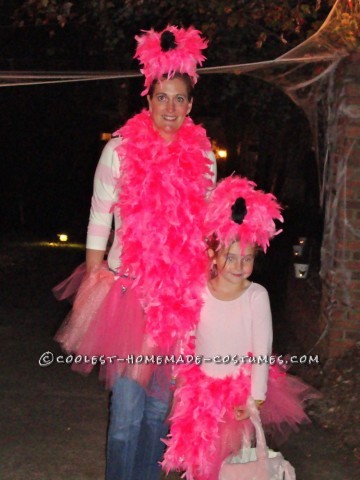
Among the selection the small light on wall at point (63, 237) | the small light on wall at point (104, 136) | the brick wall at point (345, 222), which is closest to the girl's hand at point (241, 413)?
the brick wall at point (345, 222)

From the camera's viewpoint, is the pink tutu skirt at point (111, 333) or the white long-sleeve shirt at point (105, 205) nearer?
the pink tutu skirt at point (111, 333)

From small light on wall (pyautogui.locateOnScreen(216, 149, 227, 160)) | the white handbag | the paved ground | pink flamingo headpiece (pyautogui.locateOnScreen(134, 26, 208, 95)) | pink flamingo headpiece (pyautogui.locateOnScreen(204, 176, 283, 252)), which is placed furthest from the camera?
small light on wall (pyautogui.locateOnScreen(216, 149, 227, 160))

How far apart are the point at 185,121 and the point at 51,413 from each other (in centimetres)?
247

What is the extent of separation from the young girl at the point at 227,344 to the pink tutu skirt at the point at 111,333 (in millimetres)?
180

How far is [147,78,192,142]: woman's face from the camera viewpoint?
10.9 ft

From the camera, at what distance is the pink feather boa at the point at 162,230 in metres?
3.21

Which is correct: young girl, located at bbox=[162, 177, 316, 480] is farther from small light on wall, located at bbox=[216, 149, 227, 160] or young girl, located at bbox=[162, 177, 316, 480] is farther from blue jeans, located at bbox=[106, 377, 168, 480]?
small light on wall, located at bbox=[216, 149, 227, 160]

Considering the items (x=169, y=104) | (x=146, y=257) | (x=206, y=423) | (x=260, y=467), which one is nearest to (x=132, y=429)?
(x=206, y=423)

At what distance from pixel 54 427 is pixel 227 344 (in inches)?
80.4

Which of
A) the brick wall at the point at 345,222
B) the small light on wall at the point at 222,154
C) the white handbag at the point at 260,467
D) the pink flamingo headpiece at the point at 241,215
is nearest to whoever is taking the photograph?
the white handbag at the point at 260,467

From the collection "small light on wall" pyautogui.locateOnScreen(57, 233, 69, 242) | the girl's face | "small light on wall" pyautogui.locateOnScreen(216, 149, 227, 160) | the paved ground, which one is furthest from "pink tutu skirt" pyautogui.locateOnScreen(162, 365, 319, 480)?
"small light on wall" pyautogui.locateOnScreen(216, 149, 227, 160)

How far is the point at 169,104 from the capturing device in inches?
131

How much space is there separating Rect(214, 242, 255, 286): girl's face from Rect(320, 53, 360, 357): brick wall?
8.78ft

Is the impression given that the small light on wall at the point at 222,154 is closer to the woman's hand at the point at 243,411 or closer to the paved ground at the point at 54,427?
the paved ground at the point at 54,427
